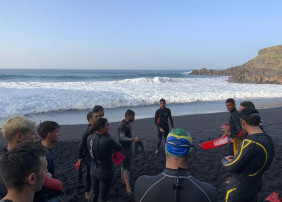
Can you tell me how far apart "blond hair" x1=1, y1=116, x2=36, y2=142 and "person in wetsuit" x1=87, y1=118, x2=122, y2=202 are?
1.61m

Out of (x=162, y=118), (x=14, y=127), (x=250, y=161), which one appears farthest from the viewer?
(x=162, y=118)

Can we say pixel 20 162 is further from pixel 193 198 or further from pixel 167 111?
pixel 167 111

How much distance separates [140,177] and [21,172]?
96cm

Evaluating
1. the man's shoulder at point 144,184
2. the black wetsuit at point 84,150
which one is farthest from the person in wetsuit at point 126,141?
the man's shoulder at point 144,184

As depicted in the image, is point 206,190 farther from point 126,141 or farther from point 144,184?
point 126,141

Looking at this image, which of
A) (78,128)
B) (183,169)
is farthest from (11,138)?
(78,128)

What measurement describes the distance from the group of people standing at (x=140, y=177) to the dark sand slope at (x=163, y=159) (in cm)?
161

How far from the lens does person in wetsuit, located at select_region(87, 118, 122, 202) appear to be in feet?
14.1

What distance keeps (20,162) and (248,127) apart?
273 cm

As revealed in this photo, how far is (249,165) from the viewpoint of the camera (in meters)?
3.15

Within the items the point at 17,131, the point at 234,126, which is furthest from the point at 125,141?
the point at 17,131

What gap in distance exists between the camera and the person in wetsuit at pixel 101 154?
429 cm

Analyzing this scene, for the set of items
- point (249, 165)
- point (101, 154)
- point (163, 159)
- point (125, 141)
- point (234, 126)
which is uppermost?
point (249, 165)

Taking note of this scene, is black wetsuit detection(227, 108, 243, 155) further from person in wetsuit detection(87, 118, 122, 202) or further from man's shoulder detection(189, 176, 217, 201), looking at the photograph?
man's shoulder detection(189, 176, 217, 201)
